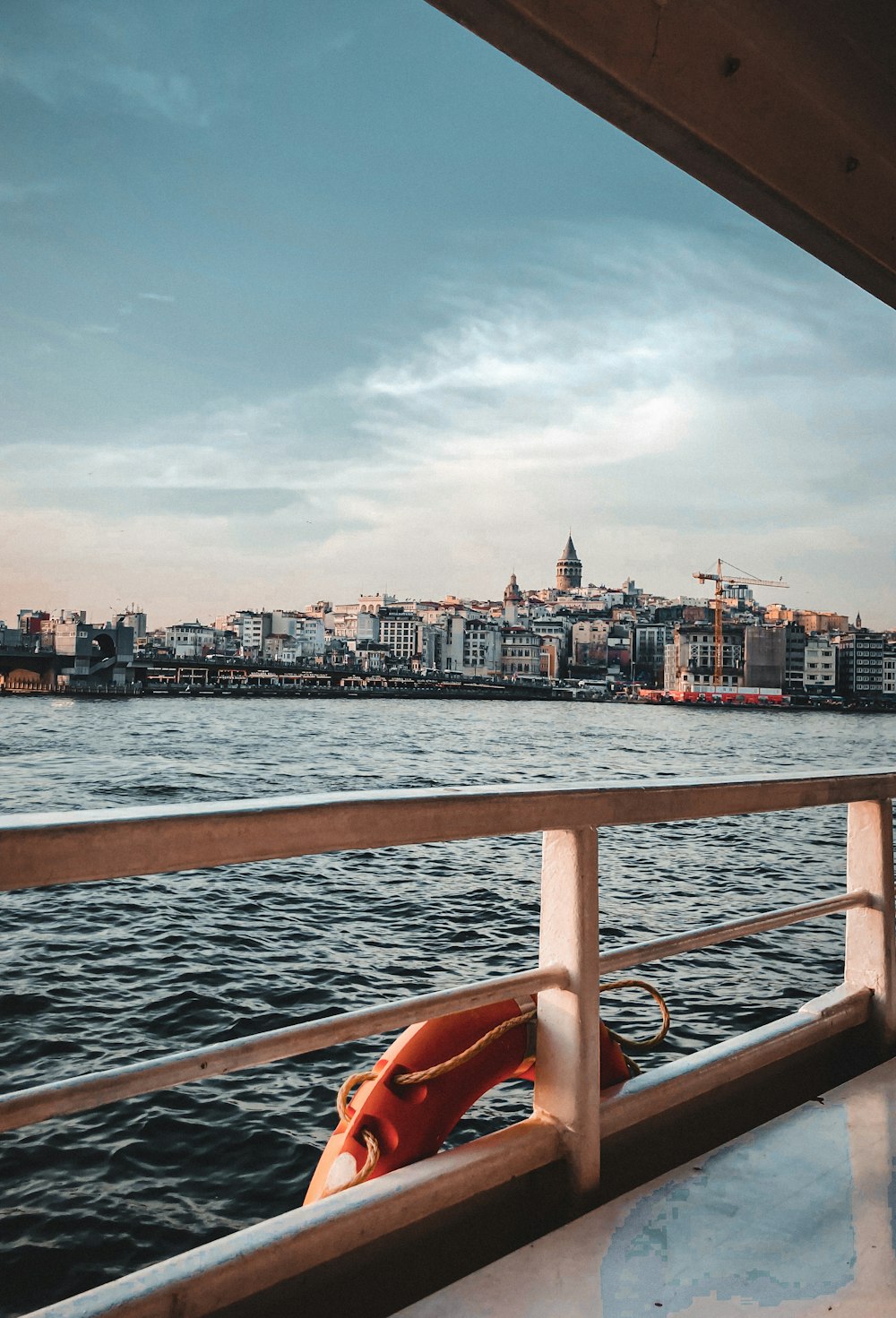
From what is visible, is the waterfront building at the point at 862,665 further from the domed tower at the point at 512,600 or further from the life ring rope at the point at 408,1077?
the life ring rope at the point at 408,1077

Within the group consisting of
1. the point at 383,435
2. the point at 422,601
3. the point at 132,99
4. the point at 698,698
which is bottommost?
the point at 698,698

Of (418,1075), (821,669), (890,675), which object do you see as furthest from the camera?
(821,669)

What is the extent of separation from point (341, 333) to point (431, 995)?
84.1m

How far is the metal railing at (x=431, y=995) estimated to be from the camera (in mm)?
829

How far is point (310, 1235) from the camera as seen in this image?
41.1 inches

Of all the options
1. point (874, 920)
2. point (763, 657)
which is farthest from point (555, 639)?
point (874, 920)

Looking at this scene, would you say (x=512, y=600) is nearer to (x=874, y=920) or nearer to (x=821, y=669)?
(x=821, y=669)

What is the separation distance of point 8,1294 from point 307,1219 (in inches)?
161

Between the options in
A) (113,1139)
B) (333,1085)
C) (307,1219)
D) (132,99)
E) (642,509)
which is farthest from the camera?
(642,509)

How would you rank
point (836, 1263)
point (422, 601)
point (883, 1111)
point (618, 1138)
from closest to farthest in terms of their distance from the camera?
1. point (836, 1263)
2. point (618, 1138)
3. point (883, 1111)
4. point (422, 601)

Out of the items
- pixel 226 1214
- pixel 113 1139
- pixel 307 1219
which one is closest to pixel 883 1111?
pixel 307 1219

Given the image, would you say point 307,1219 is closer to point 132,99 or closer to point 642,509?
point 132,99

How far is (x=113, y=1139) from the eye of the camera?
18.2 ft

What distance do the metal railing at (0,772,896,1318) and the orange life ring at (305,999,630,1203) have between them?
5 centimetres
